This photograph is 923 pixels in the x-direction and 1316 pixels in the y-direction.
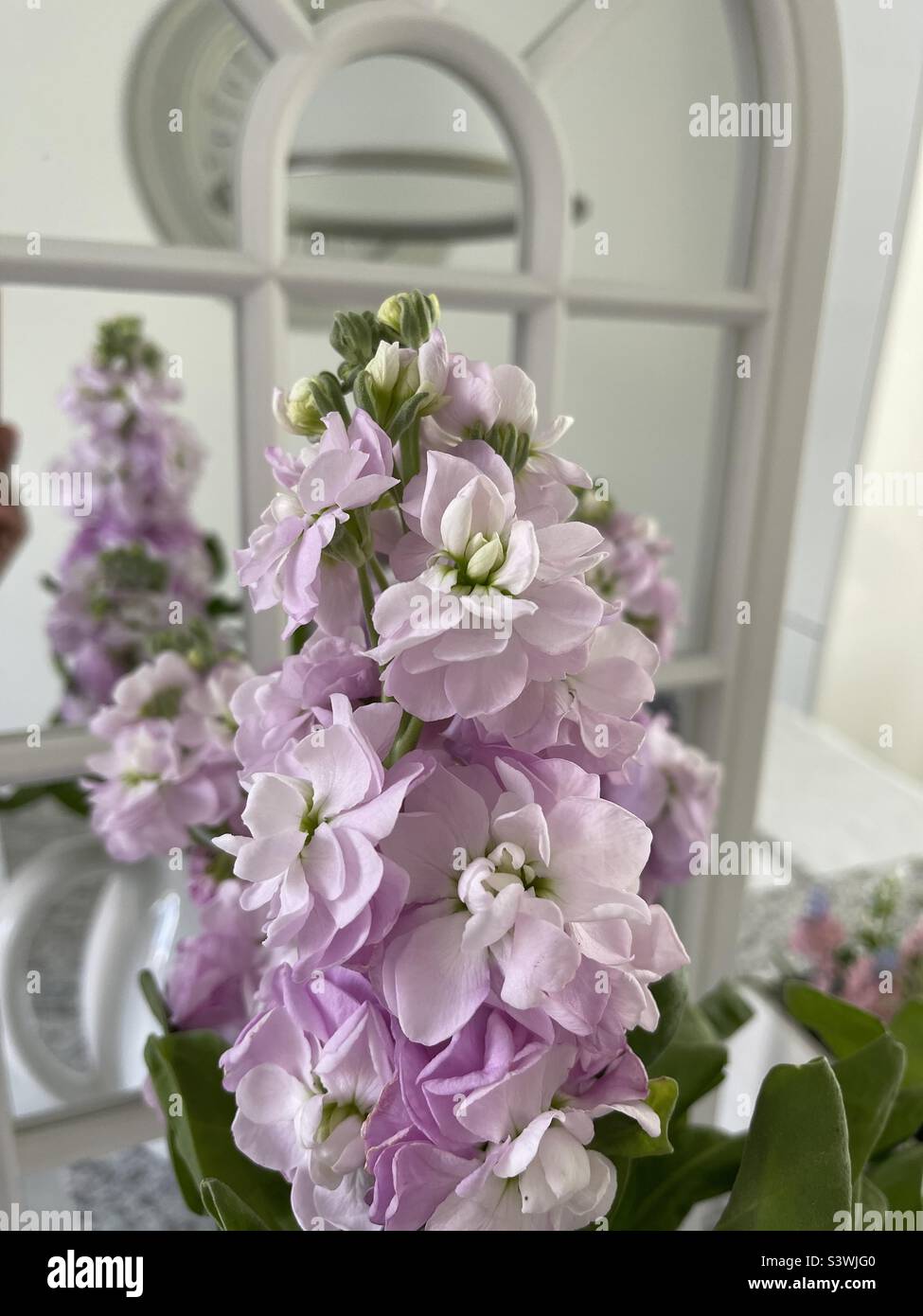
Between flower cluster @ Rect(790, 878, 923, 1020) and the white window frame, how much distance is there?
170 mm

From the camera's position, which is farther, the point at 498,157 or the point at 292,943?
the point at 498,157

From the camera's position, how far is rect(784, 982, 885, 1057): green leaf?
1.53 feet

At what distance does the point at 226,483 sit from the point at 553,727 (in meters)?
0.40

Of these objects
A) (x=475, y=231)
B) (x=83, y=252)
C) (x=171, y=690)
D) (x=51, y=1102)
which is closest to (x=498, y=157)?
(x=475, y=231)

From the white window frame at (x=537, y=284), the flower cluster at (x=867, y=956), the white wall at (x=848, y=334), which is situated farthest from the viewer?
the white wall at (x=848, y=334)

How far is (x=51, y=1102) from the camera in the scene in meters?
0.62

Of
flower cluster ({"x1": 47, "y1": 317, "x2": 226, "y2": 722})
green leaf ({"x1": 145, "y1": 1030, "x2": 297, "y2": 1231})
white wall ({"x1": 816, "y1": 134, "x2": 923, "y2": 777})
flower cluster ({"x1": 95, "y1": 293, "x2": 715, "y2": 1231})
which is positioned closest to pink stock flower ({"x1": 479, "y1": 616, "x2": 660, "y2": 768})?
flower cluster ({"x1": 95, "y1": 293, "x2": 715, "y2": 1231})

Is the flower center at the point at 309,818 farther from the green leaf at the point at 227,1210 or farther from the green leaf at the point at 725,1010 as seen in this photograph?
the green leaf at the point at 725,1010

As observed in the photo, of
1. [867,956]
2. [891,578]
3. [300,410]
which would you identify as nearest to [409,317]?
[300,410]

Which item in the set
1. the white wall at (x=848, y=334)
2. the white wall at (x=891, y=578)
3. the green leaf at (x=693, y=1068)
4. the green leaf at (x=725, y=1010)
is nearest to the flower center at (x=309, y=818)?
the green leaf at (x=693, y=1068)

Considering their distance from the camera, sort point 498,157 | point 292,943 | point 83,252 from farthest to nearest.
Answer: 1. point 498,157
2. point 83,252
3. point 292,943

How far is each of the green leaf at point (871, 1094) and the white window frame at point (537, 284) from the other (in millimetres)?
318

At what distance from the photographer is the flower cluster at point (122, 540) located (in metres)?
0.57
